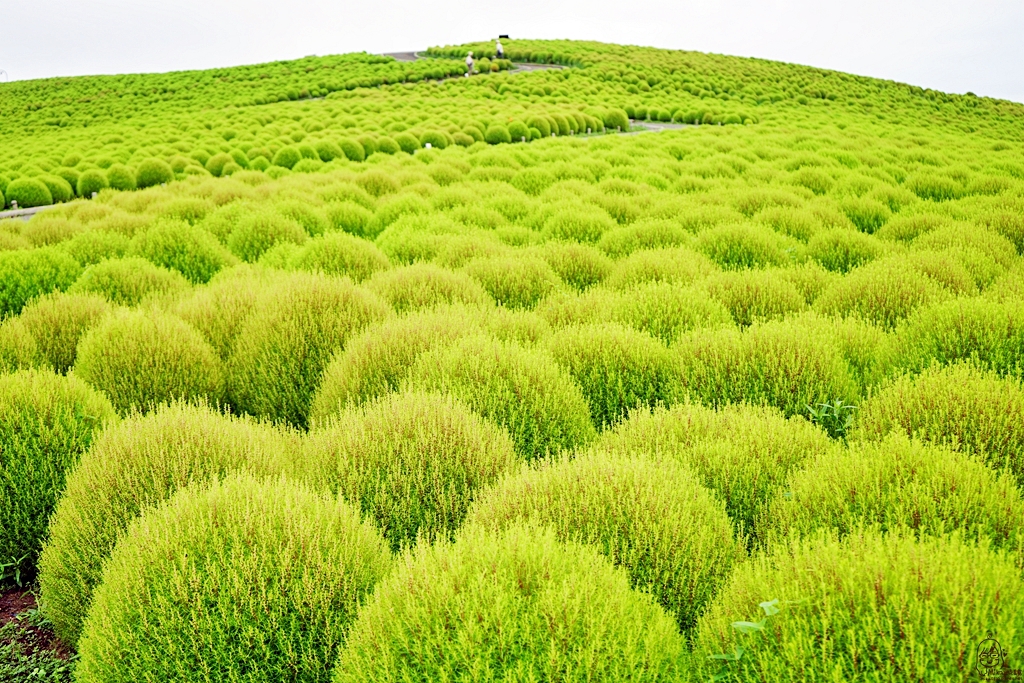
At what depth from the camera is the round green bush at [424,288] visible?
491 cm

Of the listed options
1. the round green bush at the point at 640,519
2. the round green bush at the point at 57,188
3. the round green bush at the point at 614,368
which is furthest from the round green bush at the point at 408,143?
the round green bush at the point at 640,519

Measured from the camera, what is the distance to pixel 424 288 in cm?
500

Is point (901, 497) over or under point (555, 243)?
under

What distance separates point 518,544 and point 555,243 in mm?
4770

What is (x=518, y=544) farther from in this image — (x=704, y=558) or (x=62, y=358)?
(x=62, y=358)

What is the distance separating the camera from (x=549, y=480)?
2.44 m

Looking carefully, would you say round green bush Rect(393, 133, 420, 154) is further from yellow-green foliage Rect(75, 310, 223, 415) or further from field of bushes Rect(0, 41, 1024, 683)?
yellow-green foliage Rect(75, 310, 223, 415)

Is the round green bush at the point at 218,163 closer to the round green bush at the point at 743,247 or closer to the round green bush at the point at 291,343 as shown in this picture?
the round green bush at the point at 291,343

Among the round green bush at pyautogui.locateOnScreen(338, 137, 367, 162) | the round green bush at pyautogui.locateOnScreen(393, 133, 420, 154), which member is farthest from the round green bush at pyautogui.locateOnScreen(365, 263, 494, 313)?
the round green bush at pyautogui.locateOnScreen(393, 133, 420, 154)

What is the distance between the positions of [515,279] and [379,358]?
196 cm

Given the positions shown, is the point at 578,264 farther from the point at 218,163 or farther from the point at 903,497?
the point at 218,163

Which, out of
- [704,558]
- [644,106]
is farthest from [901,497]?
[644,106]

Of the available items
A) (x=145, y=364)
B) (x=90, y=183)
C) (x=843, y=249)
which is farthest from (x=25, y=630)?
A: (x=90, y=183)

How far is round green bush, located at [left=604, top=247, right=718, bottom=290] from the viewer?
5414mm
